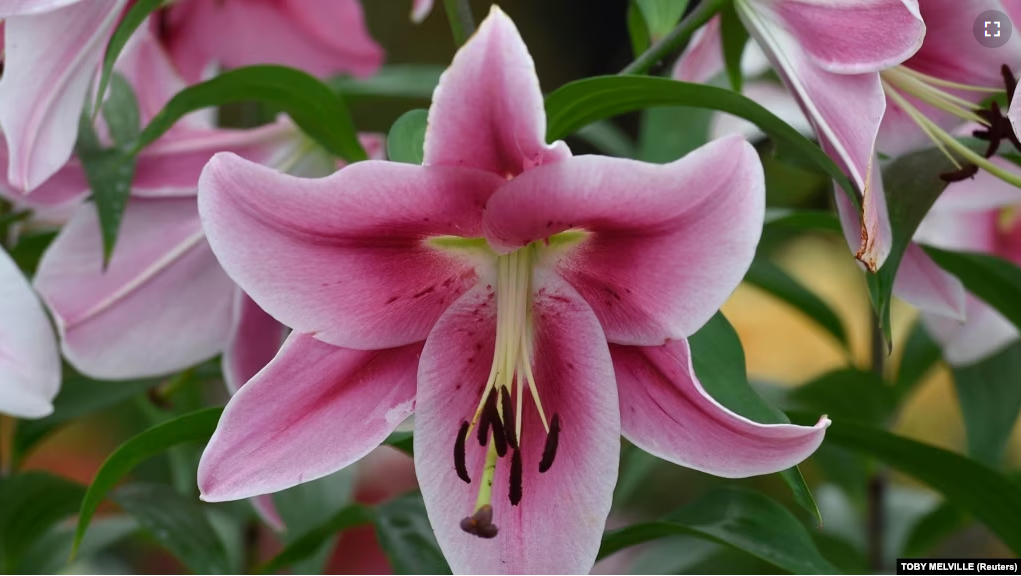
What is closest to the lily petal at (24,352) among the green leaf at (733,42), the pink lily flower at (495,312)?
the pink lily flower at (495,312)

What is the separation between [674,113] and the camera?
80cm

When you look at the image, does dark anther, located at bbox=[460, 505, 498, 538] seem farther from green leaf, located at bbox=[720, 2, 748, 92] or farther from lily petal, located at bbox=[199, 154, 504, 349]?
green leaf, located at bbox=[720, 2, 748, 92]

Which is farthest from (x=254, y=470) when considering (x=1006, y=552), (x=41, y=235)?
(x=1006, y=552)

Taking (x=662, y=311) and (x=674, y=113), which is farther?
(x=674, y=113)

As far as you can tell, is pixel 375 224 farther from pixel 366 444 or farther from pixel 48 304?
pixel 48 304

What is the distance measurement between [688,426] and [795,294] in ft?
1.57

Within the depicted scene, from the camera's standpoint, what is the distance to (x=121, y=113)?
2.00 feet

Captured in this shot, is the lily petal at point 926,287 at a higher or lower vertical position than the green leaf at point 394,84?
higher

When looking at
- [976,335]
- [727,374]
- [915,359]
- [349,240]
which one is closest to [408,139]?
[349,240]

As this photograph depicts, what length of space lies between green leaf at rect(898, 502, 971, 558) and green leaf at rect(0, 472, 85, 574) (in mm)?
586

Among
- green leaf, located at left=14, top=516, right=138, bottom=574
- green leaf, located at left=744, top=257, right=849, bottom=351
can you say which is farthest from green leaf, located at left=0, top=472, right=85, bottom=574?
green leaf, located at left=744, top=257, right=849, bottom=351

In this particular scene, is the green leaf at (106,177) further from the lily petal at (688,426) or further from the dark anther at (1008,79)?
the dark anther at (1008,79)

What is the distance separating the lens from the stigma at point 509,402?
431 millimetres

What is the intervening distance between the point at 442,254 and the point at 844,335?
560 millimetres
